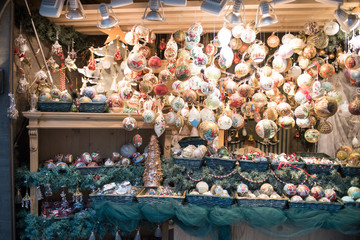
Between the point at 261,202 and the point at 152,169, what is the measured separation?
1.14 meters

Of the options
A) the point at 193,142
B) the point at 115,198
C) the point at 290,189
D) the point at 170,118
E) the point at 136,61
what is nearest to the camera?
the point at 290,189

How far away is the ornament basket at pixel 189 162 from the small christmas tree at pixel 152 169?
22cm

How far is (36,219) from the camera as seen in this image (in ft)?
10.4

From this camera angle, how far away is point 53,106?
3.22 m

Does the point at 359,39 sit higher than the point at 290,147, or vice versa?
the point at 359,39

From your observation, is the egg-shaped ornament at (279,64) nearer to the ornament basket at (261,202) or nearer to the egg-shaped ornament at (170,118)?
the egg-shaped ornament at (170,118)

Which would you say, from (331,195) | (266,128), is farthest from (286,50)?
(331,195)

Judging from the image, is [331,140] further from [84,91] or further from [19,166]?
[19,166]

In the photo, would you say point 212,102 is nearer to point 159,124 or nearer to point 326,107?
point 159,124

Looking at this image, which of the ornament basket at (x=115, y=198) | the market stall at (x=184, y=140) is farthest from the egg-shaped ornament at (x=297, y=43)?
the ornament basket at (x=115, y=198)

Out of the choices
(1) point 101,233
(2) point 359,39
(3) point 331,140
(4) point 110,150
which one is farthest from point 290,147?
(1) point 101,233

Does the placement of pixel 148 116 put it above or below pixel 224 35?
below

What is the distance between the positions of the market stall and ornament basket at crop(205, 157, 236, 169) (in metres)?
0.01

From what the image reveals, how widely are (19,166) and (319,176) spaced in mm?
3148
